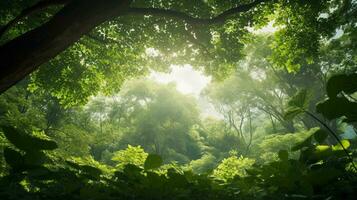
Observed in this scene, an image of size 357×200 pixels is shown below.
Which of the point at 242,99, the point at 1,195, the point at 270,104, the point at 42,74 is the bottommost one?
the point at 1,195

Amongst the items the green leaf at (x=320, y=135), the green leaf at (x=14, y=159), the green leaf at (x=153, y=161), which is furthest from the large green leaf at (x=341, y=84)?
the green leaf at (x=14, y=159)

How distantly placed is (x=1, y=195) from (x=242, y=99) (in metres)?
36.1

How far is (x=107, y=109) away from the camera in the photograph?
38.2 m

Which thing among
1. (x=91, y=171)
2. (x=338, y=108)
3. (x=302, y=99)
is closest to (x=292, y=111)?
(x=302, y=99)

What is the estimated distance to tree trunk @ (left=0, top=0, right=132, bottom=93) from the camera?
4598 mm

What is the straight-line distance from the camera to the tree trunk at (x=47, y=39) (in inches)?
181

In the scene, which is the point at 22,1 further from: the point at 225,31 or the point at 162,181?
the point at 162,181

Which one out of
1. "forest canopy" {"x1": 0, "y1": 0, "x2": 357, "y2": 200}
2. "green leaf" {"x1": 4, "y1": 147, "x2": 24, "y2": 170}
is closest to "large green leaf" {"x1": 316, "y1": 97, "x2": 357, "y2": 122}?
"forest canopy" {"x1": 0, "y1": 0, "x2": 357, "y2": 200}

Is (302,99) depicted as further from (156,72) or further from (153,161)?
(156,72)

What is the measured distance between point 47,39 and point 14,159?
371cm

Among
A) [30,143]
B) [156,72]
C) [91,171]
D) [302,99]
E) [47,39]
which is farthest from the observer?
[156,72]

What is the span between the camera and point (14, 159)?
1434mm

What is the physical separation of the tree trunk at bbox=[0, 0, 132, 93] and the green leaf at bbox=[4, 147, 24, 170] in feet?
11.8

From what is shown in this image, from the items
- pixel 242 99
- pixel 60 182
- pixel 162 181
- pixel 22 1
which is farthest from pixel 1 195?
pixel 242 99
